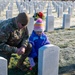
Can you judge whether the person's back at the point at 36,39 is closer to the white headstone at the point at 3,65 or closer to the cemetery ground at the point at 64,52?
the cemetery ground at the point at 64,52

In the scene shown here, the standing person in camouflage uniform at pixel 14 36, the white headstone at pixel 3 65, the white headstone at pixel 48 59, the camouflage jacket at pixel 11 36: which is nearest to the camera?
the white headstone at pixel 3 65

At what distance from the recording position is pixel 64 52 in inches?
246

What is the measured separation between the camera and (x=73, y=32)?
918 centimetres

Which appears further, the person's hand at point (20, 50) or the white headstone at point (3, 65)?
the person's hand at point (20, 50)

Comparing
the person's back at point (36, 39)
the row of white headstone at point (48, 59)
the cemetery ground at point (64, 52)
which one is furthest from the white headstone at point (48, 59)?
the person's back at point (36, 39)

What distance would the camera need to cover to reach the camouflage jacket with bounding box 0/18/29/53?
4.32 meters

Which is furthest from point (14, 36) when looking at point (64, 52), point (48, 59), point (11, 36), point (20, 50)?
point (64, 52)

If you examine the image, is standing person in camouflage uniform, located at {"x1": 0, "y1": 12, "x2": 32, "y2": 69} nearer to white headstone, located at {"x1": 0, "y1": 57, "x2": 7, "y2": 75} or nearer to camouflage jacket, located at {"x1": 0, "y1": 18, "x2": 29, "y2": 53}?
camouflage jacket, located at {"x1": 0, "y1": 18, "x2": 29, "y2": 53}

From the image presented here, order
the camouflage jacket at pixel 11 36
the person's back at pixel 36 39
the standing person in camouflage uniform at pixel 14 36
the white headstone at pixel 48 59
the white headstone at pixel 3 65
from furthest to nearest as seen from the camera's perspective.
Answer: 1. the person's back at pixel 36 39
2. the camouflage jacket at pixel 11 36
3. the standing person in camouflage uniform at pixel 14 36
4. the white headstone at pixel 48 59
5. the white headstone at pixel 3 65

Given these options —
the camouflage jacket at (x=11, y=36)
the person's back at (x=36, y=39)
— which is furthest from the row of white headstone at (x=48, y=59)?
the person's back at (x=36, y=39)

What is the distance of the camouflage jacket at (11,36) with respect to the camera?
432 cm

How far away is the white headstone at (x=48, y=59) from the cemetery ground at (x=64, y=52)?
74 cm

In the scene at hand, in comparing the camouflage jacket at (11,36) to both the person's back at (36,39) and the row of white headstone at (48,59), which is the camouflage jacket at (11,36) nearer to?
the person's back at (36,39)

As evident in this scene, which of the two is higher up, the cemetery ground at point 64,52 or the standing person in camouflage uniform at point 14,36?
the standing person in camouflage uniform at point 14,36
